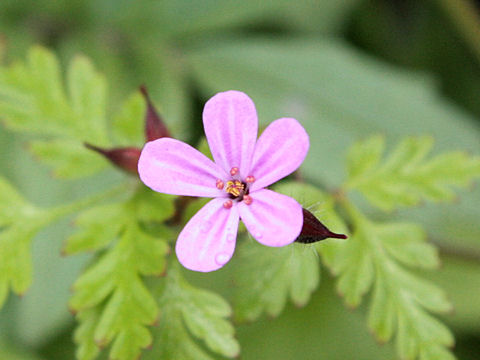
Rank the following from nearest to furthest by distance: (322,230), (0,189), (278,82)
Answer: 1. (322,230)
2. (0,189)
3. (278,82)

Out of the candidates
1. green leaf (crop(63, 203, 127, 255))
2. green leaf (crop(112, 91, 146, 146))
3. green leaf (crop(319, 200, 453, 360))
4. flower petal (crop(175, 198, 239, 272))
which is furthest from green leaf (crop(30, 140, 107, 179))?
green leaf (crop(319, 200, 453, 360))

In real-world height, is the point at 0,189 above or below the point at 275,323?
above

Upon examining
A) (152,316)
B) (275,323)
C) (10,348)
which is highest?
(152,316)

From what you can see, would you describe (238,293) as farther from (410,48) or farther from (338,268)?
(410,48)

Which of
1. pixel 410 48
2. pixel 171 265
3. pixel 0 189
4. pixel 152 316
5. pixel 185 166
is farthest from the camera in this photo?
pixel 410 48

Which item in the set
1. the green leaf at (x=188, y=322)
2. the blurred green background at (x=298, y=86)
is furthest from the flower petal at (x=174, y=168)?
the blurred green background at (x=298, y=86)

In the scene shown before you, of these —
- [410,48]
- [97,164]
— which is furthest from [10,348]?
[410,48]

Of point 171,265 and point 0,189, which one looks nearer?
point 171,265
